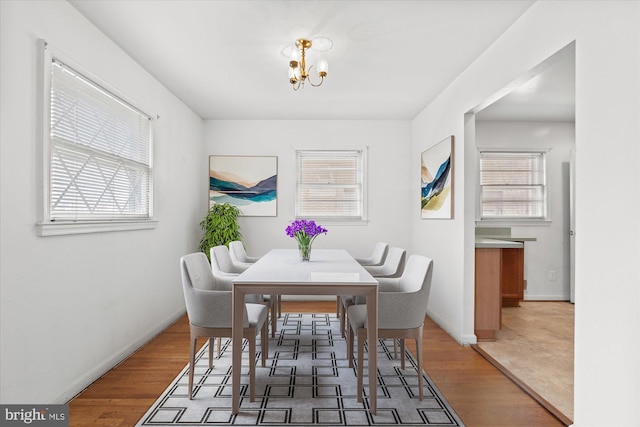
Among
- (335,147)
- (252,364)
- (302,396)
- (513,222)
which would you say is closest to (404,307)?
(302,396)

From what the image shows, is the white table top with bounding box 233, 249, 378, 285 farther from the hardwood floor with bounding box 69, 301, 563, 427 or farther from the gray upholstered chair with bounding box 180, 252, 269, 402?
the hardwood floor with bounding box 69, 301, 563, 427

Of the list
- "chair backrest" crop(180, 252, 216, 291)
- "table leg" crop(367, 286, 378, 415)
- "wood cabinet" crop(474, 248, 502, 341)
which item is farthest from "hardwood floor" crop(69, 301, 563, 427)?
"chair backrest" crop(180, 252, 216, 291)

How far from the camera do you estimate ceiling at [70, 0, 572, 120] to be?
241 centimetres

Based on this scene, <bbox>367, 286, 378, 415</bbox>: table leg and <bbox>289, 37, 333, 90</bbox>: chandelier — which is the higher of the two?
<bbox>289, 37, 333, 90</bbox>: chandelier

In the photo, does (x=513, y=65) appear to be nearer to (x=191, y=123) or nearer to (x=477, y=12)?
(x=477, y=12)

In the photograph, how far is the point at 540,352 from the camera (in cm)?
326

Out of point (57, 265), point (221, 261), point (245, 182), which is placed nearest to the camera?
point (57, 265)

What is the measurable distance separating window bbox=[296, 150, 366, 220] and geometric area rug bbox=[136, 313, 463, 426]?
A: 2428 millimetres

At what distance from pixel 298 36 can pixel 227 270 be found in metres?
2.12

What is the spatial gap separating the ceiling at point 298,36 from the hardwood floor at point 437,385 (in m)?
2.54

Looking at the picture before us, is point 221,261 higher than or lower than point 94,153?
lower

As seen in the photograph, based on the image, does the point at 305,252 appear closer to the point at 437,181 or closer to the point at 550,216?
the point at 437,181

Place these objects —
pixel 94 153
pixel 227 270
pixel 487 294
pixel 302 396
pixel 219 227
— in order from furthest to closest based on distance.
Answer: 1. pixel 219 227
2. pixel 487 294
3. pixel 227 270
4. pixel 94 153
5. pixel 302 396

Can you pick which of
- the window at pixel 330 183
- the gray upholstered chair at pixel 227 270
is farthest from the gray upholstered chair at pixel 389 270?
the window at pixel 330 183
